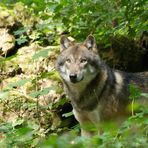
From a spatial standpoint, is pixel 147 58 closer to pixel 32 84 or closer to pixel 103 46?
pixel 103 46

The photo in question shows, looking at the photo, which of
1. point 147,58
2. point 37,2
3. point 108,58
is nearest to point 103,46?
point 108,58

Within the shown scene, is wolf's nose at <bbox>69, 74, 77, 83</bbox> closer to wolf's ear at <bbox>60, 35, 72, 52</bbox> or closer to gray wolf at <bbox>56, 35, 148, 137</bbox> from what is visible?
gray wolf at <bbox>56, 35, 148, 137</bbox>

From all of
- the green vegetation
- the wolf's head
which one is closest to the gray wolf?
the wolf's head

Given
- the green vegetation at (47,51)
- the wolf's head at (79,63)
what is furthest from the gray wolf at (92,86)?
the green vegetation at (47,51)

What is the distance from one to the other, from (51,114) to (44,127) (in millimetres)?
295

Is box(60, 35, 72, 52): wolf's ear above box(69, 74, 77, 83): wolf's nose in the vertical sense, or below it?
above

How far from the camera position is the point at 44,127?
6.84 m

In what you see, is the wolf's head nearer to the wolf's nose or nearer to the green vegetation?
the wolf's nose

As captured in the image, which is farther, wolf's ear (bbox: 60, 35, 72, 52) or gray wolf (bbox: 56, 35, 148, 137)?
wolf's ear (bbox: 60, 35, 72, 52)

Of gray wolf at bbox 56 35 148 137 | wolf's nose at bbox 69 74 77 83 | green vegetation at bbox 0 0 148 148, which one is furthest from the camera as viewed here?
green vegetation at bbox 0 0 148 148

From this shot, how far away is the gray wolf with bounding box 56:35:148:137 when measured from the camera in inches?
222

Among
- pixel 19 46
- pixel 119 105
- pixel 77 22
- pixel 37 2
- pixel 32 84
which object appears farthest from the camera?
pixel 19 46

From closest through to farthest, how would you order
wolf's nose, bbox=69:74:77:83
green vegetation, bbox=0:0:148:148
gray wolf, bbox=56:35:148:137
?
wolf's nose, bbox=69:74:77:83, gray wolf, bbox=56:35:148:137, green vegetation, bbox=0:0:148:148

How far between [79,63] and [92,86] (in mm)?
411
